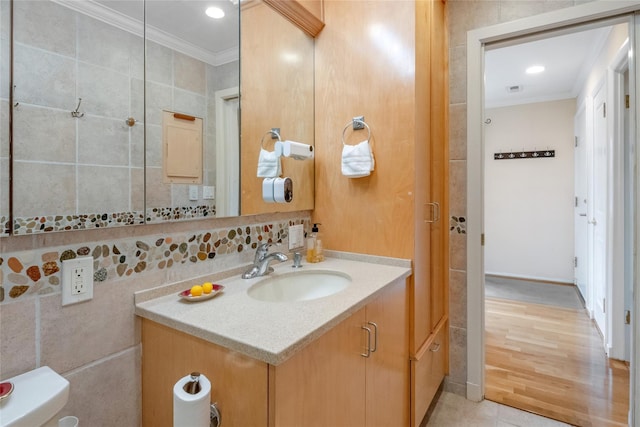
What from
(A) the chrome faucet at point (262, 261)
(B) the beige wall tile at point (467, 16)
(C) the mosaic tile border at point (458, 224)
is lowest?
(A) the chrome faucet at point (262, 261)

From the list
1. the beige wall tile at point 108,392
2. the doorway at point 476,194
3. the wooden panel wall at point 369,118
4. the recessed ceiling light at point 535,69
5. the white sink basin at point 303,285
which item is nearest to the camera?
the beige wall tile at point 108,392

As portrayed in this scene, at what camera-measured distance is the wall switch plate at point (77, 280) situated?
2.73 feet

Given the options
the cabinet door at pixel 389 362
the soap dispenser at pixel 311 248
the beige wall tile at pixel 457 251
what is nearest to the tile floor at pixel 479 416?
the cabinet door at pixel 389 362

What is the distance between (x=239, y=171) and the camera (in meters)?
1.38

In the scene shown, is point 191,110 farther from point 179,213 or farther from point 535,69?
point 535,69

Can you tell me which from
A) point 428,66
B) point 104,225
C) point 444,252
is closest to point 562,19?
point 428,66

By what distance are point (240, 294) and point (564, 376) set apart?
2.27 metres

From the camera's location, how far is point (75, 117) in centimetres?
85

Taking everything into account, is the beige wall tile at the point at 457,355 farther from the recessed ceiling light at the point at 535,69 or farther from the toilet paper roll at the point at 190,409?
the recessed ceiling light at the point at 535,69

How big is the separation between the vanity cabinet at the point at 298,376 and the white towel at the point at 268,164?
746mm

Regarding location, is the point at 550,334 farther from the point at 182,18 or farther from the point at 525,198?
the point at 182,18

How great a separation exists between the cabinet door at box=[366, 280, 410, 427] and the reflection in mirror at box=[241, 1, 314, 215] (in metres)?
0.68

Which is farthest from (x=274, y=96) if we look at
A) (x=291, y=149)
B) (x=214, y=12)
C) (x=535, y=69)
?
(x=535, y=69)

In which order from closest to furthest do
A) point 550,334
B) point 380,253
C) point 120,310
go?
1. point 120,310
2. point 380,253
3. point 550,334
